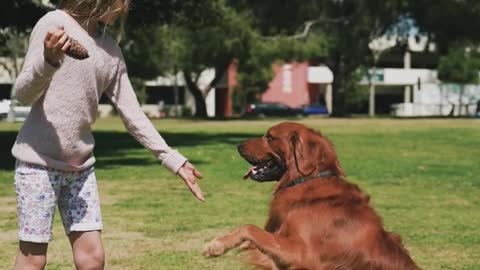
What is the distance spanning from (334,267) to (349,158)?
1544 centimetres

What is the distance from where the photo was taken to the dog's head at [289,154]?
5.64 m

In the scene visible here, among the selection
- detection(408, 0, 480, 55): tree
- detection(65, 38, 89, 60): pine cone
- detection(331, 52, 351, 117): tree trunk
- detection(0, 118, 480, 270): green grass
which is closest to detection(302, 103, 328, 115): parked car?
detection(331, 52, 351, 117): tree trunk

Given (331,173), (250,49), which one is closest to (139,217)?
(331,173)

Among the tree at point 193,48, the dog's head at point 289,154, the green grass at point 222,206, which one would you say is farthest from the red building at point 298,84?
the dog's head at point 289,154

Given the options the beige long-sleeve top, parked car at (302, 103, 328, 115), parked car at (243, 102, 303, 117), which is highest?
the beige long-sleeve top

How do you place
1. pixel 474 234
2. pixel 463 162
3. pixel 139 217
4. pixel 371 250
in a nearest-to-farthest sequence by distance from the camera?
pixel 371 250 < pixel 474 234 < pixel 139 217 < pixel 463 162

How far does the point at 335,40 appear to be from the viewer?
5472 centimetres

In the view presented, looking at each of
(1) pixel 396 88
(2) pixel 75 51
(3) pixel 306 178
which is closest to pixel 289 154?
(3) pixel 306 178

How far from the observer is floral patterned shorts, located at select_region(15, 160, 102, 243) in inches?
189

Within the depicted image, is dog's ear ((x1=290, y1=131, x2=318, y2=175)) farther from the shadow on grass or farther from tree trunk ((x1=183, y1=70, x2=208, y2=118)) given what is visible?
tree trunk ((x1=183, y1=70, x2=208, y2=118))

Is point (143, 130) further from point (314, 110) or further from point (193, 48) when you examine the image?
point (314, 110)

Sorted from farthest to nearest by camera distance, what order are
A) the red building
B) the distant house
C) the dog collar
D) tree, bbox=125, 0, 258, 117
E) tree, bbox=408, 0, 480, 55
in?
the red building → the distant house → tree, bbox=408, 0, 480, 55 → tree, bbox=125, 0, 258, 117 → the dog collar

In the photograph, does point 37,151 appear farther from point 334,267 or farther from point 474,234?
point 474,234

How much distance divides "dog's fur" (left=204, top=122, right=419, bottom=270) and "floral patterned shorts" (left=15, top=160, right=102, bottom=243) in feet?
2.75
